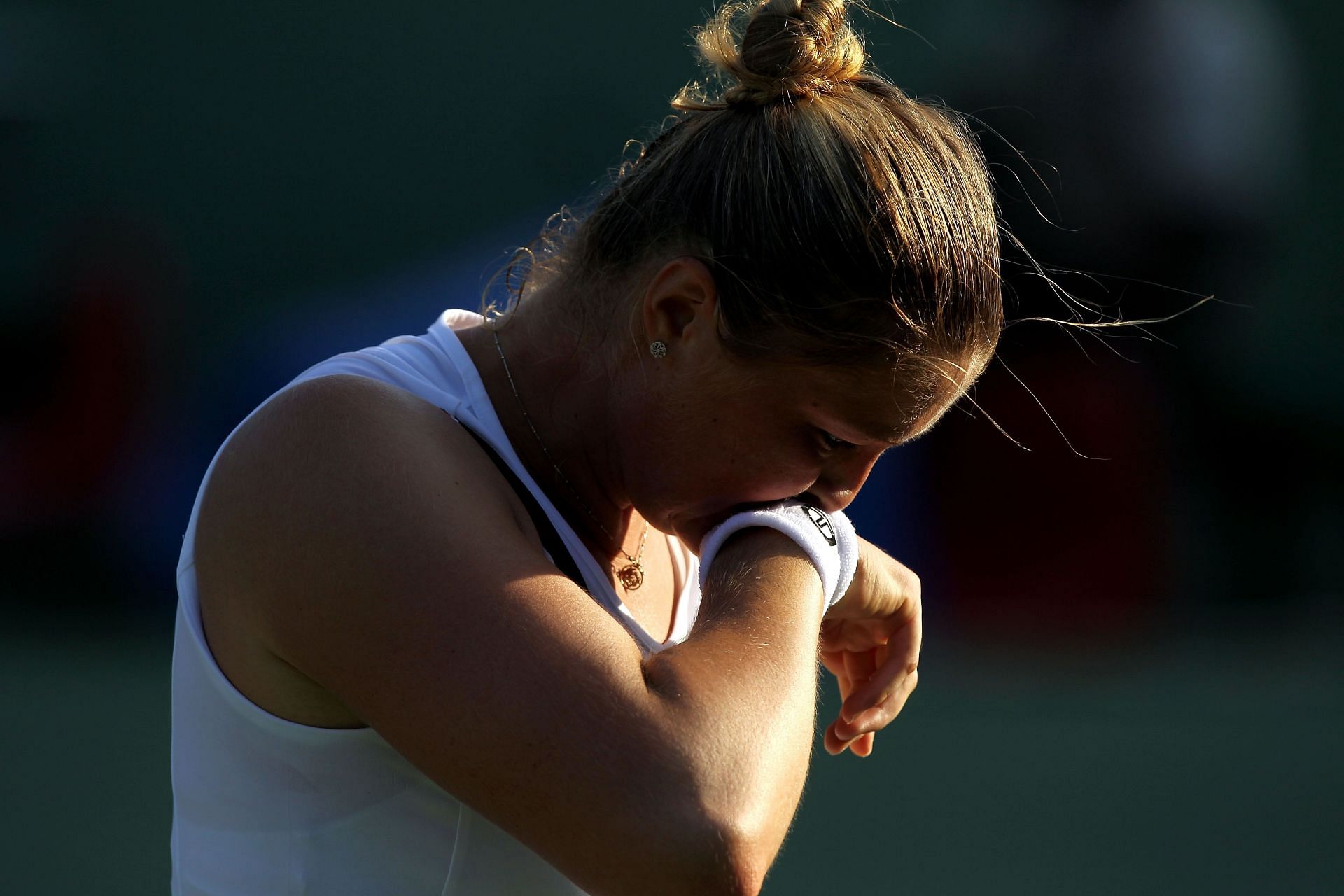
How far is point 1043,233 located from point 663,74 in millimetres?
1646

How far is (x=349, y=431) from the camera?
113cm

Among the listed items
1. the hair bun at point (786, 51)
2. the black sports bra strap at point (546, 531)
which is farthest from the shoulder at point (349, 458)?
the hair bun at point (786, 51)

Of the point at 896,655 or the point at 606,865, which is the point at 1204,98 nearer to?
the point at 896,655

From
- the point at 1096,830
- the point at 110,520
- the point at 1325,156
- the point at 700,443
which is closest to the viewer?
the point at 700,443

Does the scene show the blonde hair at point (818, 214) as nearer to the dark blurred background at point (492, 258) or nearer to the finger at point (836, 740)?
the finger at point (836, 740)

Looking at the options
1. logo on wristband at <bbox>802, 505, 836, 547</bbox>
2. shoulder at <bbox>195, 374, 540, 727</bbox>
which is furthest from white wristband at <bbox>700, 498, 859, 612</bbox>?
shoulder at <bbox>195, 374, 540, 727</bbox>

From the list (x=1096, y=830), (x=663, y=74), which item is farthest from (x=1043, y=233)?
(x=1096, y=830)

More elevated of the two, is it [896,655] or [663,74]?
[663,74]

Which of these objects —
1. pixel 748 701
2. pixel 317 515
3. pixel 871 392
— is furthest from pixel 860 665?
pixel 317 515

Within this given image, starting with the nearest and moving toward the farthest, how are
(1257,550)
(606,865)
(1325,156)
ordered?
(606,865) < (1257,550) < (1325,156)

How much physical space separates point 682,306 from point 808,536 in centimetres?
27

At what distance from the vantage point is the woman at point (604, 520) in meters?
1.05

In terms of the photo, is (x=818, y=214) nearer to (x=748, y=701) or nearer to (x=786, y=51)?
(x=786, y=51)

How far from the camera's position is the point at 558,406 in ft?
4.72
